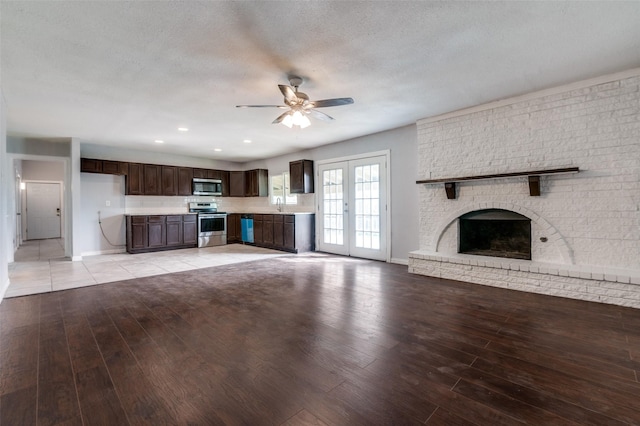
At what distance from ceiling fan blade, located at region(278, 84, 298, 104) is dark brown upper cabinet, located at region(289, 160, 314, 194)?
3.55 meters

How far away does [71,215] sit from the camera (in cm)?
588

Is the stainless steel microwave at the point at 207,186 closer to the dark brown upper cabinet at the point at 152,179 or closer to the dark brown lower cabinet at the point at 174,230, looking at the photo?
the dark brown upper cabinet at the point at 152,179

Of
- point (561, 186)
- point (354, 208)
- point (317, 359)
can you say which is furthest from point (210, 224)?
point (561, 186)

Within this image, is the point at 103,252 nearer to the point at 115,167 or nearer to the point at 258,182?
the point at 115,167

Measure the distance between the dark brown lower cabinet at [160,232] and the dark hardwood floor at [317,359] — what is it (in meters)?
3.28

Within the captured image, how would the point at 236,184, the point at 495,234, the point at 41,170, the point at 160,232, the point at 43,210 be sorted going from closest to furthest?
the point at 495,234, the point at 160,232, the point at 236,184, the point at 41,170, the point at 43,210

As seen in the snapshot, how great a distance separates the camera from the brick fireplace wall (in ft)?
10.4

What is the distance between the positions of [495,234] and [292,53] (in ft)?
12.3

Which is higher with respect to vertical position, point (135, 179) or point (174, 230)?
point (135, 179)

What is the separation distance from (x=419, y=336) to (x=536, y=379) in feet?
2.59

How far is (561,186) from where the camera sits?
3.55m

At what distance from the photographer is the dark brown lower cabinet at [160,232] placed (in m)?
6.68

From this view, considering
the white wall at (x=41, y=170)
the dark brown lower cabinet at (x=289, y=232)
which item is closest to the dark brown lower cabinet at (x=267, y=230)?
the dark brown lower cabinet at (x=289, y=232)

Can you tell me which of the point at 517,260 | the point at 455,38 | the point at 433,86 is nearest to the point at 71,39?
the point at 455,38
